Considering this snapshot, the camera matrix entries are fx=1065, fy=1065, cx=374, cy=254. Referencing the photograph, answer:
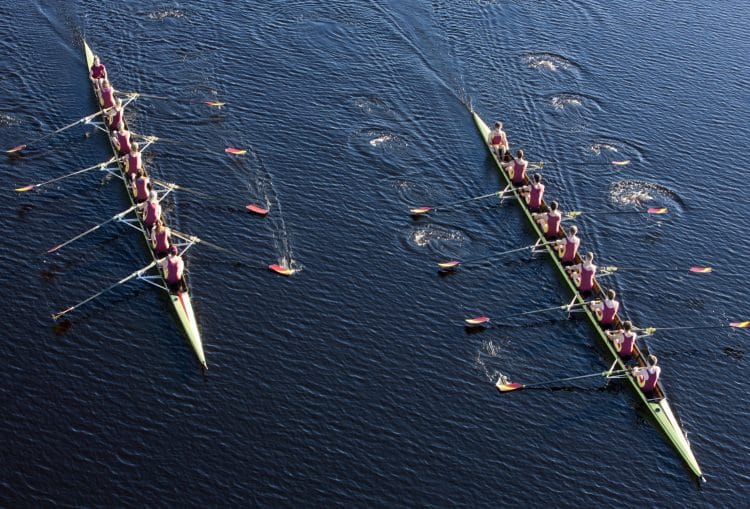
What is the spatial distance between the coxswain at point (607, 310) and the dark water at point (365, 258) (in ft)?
3.50

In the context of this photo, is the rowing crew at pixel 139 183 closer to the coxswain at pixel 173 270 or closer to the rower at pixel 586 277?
the coxswain at pixel 173 270

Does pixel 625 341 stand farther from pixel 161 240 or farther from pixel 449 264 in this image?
pixel 161 240

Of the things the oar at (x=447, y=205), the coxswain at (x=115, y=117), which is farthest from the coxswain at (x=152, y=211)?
the oar at (x=447, y=205)

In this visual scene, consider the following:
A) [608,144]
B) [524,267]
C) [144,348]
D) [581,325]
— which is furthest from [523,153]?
[144,348]

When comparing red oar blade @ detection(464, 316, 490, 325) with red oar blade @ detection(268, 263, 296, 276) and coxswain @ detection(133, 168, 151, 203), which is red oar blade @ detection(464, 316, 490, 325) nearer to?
red oar blade @ detection(268, 263, 296, 276)

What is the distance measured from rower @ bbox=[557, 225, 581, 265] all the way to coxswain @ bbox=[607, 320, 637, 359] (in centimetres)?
555

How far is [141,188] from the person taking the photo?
50.1 metres

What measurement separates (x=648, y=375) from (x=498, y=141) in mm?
19777

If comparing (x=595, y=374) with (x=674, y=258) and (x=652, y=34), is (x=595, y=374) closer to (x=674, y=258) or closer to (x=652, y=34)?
(x=674, y=258)

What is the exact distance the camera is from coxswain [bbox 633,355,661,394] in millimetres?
41581

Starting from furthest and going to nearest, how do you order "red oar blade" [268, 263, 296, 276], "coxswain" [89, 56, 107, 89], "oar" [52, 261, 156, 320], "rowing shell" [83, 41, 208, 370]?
"coxswain" [89, 56, 107, 89], "red oar blade" [268, 263, 296, 276], "oar" [52, 261, 156, 320], "rowing shell" [83, 41, 208, 370]

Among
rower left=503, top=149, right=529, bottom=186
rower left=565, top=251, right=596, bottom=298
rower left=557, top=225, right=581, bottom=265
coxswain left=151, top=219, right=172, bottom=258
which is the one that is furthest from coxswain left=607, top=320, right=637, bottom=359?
coxswain left=151, top=219, right=172, bottom=258

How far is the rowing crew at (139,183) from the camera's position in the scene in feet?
149

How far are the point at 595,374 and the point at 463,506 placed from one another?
9.25m
